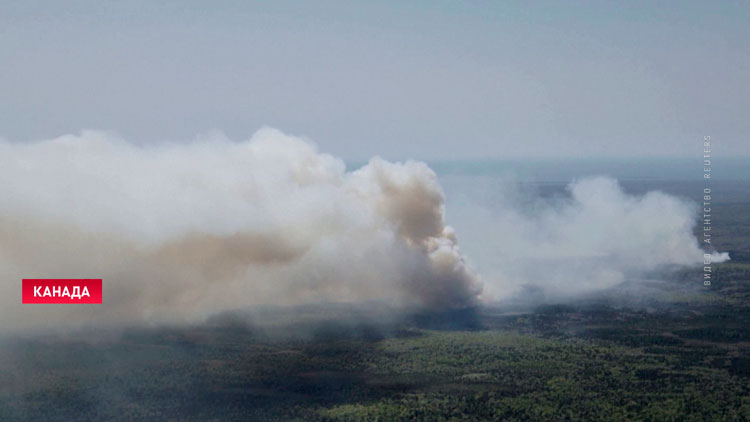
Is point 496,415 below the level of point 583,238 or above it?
below

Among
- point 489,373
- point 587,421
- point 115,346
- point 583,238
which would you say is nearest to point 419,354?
point 489,373

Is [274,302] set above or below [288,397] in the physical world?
above

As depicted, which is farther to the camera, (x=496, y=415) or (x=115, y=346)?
(x=115, y=346)

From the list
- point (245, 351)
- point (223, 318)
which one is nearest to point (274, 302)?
point (223, 318)

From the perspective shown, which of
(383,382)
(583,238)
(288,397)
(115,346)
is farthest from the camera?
(583,238)

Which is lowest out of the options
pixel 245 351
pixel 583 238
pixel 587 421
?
pixel 587 421

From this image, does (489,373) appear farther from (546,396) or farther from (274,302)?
(274,302)

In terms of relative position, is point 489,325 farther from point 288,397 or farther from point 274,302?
point 288,397

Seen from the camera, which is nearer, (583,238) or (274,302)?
(274,302)

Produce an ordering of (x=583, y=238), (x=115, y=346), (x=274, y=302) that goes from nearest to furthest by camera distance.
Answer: (x=115, y=346) → (x=274, y=302) → (x=583, y=238)
